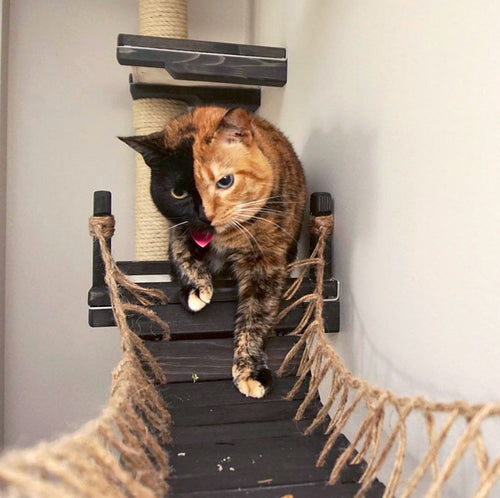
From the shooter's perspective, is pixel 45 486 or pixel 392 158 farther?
pixel 392 158

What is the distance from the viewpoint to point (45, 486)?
39cm

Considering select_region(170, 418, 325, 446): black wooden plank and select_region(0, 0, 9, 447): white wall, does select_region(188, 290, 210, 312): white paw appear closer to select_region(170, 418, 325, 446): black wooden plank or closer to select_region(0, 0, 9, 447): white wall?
select_region(170, 418, 325, 446): black wooden plank

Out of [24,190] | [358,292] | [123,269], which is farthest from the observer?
[24,190]

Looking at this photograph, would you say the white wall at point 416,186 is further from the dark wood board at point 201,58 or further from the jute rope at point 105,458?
the jute rope at point 105,458

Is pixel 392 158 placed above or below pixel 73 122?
below

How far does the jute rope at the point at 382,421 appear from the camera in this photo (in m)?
0.49

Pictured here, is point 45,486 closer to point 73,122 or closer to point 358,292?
point 358,292

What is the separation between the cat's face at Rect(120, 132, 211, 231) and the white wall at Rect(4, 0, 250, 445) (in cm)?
103

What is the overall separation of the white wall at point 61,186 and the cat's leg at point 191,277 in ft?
3.25

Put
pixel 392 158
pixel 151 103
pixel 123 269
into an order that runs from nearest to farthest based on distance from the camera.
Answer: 1. pixel 392 158
2. pixel 123 269
3. pixel 151 103

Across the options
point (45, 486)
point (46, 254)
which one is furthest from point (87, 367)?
point (45, 486)

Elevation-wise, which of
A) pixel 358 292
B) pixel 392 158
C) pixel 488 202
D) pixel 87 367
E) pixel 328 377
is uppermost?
pixel 392 158

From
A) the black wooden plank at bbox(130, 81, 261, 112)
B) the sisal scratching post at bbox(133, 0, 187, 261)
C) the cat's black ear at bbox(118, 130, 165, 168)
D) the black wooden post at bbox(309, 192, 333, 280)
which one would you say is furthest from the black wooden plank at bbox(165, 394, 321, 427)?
the black wooden plank at bbox(130, 81, 261, 112)

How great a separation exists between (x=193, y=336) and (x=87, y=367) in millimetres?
1149
